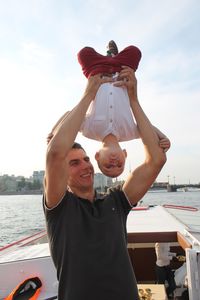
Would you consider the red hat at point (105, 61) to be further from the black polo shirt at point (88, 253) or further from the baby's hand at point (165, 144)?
the black polo shirt at point (88, 253)

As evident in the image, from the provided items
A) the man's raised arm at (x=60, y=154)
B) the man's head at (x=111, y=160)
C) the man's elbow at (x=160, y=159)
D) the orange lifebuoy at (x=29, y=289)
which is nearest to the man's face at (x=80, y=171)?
the man's head at (x=111, y=160)

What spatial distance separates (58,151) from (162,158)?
0.72 m

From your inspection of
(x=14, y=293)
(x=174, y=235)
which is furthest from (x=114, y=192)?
(x=174, y=235)

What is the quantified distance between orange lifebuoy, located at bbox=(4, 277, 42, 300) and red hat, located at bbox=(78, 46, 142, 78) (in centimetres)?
217

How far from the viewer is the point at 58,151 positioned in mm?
1835

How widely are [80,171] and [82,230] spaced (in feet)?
1.27

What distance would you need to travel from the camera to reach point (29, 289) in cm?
351

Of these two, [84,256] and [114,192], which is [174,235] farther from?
[84,256]

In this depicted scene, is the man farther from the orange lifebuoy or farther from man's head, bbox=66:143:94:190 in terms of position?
the orange lifebuoy

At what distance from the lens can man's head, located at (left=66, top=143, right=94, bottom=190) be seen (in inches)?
85.5

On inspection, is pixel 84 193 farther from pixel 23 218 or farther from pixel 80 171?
pixel 23 218

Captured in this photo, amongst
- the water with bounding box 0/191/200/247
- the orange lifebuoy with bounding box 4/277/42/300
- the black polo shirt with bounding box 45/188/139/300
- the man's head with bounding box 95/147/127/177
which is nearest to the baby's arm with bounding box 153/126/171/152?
the man's head with bounding box 95/147/127/177

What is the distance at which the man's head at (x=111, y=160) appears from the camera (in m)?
2.27

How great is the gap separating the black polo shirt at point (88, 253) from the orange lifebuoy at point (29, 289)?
1488 millimetres
